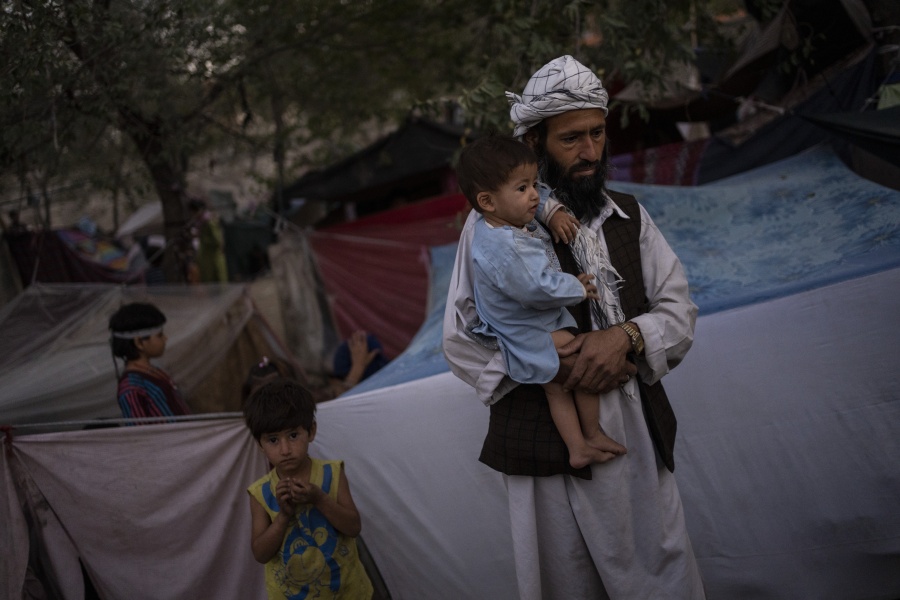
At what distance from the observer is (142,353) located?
3889 millimetres

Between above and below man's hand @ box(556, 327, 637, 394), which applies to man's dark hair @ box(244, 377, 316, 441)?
below

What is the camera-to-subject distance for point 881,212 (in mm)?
3518

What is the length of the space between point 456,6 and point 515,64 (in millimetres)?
1959

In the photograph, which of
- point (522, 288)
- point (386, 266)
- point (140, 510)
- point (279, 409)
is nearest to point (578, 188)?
point (522, 288)

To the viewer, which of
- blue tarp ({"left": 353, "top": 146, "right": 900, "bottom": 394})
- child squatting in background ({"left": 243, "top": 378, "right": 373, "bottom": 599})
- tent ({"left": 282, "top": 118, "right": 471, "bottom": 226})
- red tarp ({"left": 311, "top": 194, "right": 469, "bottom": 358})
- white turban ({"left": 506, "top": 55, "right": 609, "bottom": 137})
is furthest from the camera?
tent ({"left": 282, "top": 118, "right": 471, "bottom": 226})

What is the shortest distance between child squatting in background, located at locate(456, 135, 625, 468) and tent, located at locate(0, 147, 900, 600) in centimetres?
125

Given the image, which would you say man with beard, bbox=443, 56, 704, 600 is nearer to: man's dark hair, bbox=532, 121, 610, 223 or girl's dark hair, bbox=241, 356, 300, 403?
man's dark hair, bbox=532, 121, 610, 223

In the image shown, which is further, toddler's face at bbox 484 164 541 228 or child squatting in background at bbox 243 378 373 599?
child squatting in background at bbox 243 378 373 599

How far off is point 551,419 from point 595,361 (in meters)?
0.22

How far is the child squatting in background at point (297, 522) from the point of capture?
2.78m

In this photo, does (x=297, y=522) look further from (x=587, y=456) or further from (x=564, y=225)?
(x=564, y=225)

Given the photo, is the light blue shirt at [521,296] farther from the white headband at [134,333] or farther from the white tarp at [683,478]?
the white headband at [134,333]

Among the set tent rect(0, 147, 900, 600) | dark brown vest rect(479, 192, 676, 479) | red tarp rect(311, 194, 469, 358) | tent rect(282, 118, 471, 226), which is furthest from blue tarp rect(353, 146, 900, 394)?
tent rect(282, 118, 471, 226)

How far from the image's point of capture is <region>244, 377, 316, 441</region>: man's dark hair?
2.80 m
